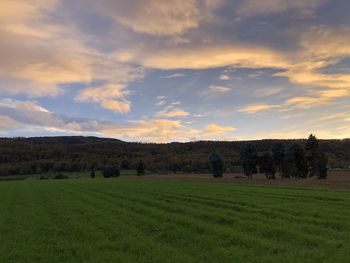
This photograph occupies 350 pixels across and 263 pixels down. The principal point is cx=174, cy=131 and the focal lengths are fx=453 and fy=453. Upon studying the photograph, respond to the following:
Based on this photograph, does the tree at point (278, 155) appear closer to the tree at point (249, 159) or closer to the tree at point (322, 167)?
the tree at point (249, 159)

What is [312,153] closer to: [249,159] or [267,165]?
[267,165]

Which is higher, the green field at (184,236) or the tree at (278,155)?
the tree at (278,155)

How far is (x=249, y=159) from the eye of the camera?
128875 mm

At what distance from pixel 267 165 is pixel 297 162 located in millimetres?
8082

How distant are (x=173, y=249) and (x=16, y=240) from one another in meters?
8.01

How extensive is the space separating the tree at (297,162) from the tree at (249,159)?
36.6 feet

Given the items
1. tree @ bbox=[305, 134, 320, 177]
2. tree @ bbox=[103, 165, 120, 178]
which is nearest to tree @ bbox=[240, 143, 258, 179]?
tree @ bbox=[305, 134, 320, 177]

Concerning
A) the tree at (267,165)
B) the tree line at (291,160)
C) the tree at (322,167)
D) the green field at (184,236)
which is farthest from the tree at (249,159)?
the green field at (184,236)

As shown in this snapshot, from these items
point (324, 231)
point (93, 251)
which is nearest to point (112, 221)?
point (93, 251)

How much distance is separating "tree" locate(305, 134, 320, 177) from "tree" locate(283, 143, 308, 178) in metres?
1.28

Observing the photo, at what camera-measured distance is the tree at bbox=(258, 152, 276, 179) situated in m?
122

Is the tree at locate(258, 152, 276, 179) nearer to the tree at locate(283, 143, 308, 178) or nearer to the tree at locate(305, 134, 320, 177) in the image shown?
the tree at locate(283, 143, 308, 178)

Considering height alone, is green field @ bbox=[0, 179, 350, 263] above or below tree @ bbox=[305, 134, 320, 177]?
below

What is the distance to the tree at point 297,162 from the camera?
118 metres
